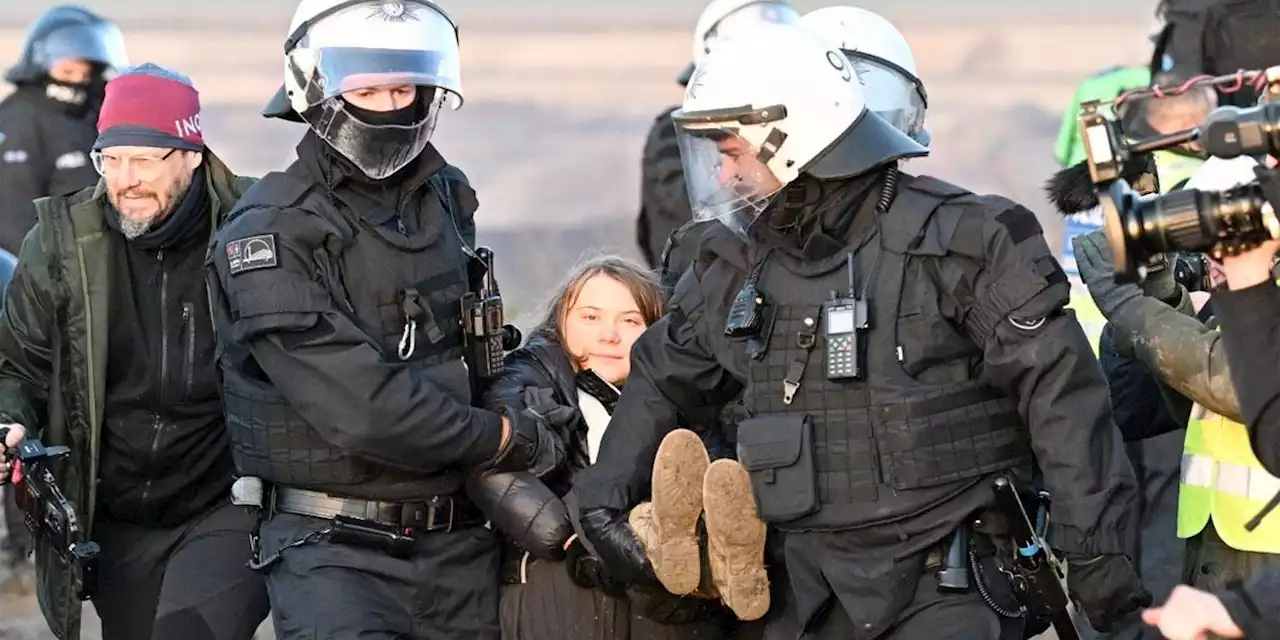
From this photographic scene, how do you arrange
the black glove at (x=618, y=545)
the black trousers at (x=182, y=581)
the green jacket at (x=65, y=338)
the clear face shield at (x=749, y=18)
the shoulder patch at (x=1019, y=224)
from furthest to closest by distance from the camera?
the clear face shield at (x=749, y=18) → the green jacket at (x=65, y=338) → the black trousers at (x=182, y=581) → the black glove at (x=618, y=545) → the shoulder patch at (x=1019, y=224)

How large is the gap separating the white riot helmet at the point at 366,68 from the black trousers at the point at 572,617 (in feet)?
3.73

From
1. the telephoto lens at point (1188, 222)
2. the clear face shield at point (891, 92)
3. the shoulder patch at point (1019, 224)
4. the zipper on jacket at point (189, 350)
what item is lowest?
the zipper on jacket at point (189, 350)

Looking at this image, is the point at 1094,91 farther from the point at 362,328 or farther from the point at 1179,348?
the point at 362,328

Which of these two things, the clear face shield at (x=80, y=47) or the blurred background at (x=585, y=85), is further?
the blurred background at (x=585, y=85)

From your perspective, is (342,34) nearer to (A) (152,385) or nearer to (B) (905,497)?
(A) (152,385)

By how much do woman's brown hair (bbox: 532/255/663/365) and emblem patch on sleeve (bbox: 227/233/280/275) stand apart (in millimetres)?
961

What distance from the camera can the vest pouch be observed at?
4.34m

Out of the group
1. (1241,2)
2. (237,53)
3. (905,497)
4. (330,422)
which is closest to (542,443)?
(330,422)

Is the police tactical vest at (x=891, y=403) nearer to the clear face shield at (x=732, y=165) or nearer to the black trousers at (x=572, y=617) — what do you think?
the clear face shield at (x=732, y=165)

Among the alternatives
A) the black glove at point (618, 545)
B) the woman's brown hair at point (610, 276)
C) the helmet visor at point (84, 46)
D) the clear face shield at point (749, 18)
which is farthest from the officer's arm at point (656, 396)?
the helmet visor at point (84, 46)

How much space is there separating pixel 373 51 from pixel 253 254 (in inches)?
24.2

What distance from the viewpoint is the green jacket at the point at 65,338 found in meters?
5.42

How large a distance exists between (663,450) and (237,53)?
11857 mm

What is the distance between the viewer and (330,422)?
185 inches
